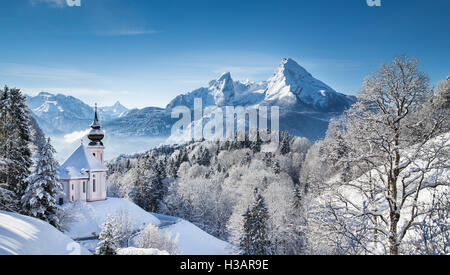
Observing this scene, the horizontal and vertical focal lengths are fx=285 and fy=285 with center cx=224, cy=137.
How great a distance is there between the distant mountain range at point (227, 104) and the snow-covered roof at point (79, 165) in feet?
11.8

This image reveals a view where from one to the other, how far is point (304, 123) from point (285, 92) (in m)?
14.4

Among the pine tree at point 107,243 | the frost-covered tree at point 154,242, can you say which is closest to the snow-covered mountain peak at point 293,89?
the frost-covered tree at point 154,242

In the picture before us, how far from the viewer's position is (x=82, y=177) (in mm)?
26703

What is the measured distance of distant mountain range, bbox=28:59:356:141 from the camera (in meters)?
14.9

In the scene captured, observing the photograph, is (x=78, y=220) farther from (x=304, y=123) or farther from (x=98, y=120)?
(x=304, y=123)

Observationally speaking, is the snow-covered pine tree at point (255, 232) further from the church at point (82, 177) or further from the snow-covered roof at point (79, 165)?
the snow-covered roof at point (79, 165)

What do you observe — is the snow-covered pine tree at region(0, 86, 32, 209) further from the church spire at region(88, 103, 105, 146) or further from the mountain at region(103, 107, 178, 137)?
the church spire at region(88, 103, 105, 146)

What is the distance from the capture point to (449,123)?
566 centimetres

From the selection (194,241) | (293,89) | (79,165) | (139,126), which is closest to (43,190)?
(194,241)

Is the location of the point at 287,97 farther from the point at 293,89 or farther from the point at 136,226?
the point at 136,226

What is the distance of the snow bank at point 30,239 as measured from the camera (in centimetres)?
490

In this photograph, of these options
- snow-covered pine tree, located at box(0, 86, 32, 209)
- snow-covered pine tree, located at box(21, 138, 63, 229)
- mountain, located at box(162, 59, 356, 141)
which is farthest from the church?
mountain, located at box(162, 59, 356, 141)
